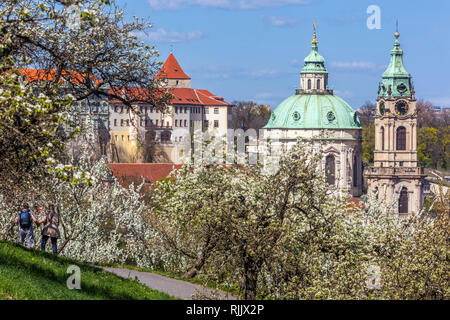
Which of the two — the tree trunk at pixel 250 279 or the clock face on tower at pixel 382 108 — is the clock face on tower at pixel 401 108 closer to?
the clock face on tower at pixel 382 108

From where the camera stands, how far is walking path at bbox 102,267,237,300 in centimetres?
2064

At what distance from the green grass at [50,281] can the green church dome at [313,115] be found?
106 m

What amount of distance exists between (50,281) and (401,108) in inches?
4460

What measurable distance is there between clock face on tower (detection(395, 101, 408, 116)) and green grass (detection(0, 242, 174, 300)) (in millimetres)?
109521

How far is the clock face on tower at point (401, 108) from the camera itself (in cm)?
12575

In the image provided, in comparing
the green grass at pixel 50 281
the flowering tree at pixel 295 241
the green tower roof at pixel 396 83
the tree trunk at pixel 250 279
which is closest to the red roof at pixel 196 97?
the green tower roof at pixel 396 83

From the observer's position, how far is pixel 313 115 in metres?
126

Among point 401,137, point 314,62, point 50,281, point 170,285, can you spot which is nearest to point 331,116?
point 401,137

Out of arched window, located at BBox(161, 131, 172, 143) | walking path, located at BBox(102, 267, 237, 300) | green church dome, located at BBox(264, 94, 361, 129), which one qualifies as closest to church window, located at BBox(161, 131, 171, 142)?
arched window, located at BBox(161, 131, 172, 143)

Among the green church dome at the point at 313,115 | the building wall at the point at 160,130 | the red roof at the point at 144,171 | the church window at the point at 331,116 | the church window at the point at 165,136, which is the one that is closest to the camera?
the red roof at the point at 144,171

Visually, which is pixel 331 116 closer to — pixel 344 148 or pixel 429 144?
pixel 344 148
